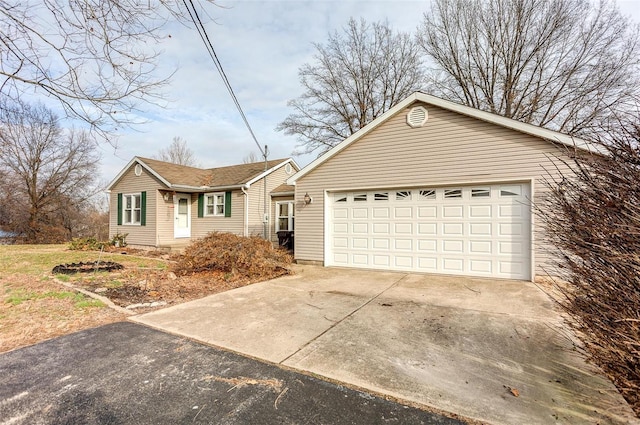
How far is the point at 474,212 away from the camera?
7336 mm

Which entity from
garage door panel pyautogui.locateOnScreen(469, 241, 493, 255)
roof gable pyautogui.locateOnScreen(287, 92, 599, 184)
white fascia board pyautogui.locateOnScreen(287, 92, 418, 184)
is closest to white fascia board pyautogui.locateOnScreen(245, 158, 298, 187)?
white fascia board pyautogui.locateOnScreen(287, 92, 418, 184)

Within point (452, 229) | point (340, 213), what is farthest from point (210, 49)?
point (452, 229)

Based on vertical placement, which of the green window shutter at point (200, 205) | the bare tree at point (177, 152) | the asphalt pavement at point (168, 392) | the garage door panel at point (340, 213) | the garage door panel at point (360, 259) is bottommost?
the asphalt pavement at point (168, 392)

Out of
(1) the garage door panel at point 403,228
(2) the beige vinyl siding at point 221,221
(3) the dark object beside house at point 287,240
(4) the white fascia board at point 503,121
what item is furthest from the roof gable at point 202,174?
(4) the white fascia board at point 503,121

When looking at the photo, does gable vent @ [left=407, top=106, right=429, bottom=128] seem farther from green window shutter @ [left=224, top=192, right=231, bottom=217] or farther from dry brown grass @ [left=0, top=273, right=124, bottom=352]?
green window shutter @ [left=224, top=192, right=231, bottom=217]

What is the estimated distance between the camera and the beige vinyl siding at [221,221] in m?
13.2

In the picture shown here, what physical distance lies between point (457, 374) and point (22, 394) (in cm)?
396

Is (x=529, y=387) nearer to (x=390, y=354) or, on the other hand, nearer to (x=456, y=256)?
(x=390, y=354)

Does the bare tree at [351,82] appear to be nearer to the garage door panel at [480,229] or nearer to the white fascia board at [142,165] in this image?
the white fascia board at [142,165]

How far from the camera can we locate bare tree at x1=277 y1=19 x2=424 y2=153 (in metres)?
19.6

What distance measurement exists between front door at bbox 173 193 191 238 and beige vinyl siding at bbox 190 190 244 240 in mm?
205

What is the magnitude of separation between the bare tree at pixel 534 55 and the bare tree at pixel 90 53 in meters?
14.9

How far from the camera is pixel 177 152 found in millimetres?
34375

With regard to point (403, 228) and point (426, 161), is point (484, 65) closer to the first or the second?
point (426, 161)
